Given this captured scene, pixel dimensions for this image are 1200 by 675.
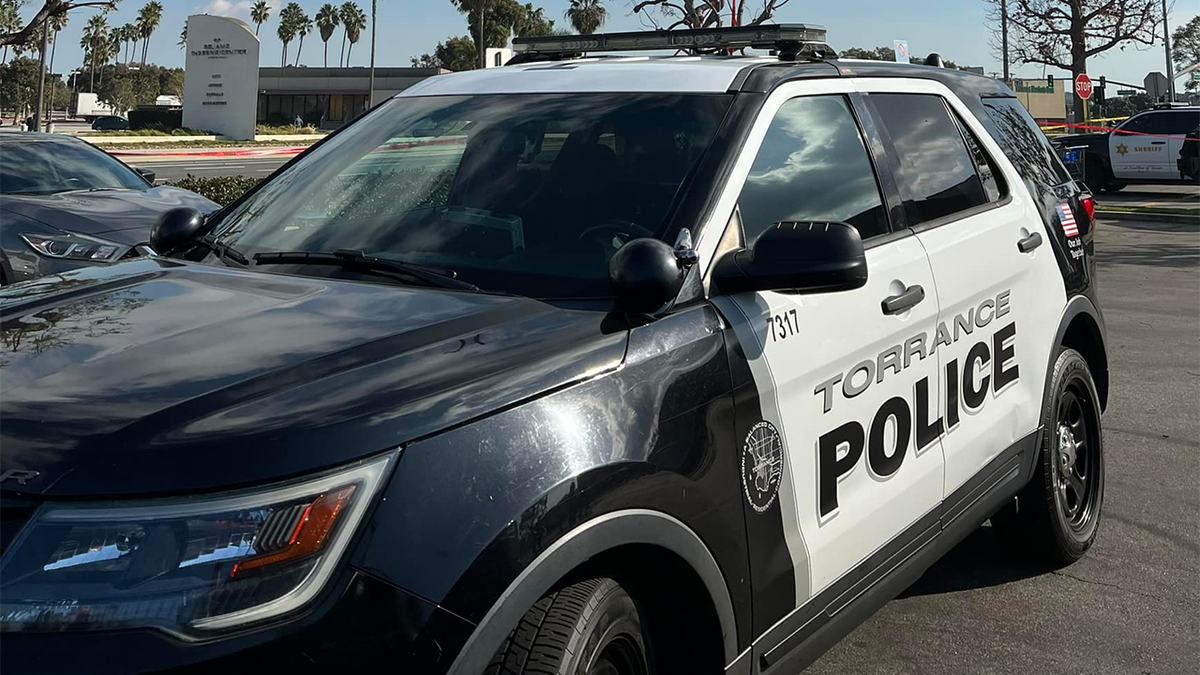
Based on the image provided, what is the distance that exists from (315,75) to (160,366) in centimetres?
8839

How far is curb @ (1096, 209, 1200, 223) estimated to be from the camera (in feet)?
63.0

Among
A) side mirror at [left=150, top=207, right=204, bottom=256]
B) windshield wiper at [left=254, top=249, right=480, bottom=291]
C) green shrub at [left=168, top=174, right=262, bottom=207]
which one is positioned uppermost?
green shrub at [left=168, top=174, right=262, bottom=207]

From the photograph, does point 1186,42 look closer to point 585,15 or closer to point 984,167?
point 585,15

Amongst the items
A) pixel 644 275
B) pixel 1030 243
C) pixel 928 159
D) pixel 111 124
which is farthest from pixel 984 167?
pixel 111 124

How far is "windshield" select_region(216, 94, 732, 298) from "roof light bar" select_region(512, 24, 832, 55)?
2.09 ft

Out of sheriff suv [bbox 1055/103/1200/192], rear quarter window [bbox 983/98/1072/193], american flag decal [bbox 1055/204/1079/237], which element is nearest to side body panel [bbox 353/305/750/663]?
rear quarter window [bbox 983/98/1072/193]

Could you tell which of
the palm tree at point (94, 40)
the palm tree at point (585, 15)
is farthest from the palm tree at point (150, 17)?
the palm tree at point (585, 15)

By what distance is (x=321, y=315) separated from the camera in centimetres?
246

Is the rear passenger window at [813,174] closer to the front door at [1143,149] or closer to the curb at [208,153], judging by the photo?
the front door at [1143,149]

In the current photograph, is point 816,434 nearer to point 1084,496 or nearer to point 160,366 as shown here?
point 160,366

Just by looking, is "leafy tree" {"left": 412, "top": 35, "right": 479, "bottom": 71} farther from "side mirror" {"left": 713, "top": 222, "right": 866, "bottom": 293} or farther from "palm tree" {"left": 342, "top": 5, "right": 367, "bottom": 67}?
"side mirror" {"left": 713, "top": 222, "right": 866, "bottom": 293}

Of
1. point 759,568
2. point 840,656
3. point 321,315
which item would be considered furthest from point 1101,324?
point 321,315

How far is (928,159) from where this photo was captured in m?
3.85

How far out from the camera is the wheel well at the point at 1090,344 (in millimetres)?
4664
